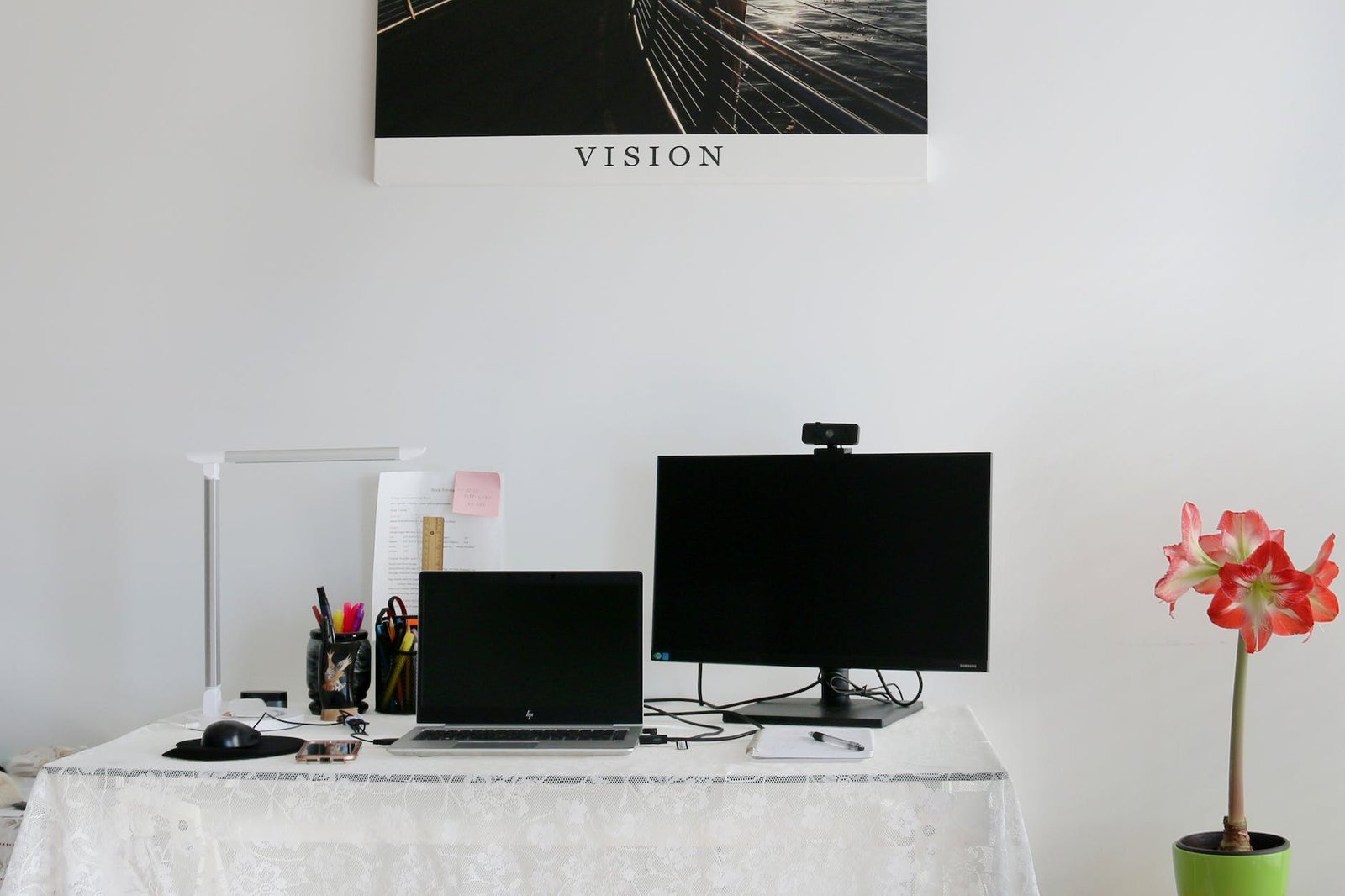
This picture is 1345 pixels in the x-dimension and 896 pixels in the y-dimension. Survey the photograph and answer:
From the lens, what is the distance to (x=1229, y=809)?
69.4 inches

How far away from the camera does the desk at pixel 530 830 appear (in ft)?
4.89

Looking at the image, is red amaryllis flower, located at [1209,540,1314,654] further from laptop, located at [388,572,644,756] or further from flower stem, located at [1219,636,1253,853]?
laptop, located at [388,572,644,756]

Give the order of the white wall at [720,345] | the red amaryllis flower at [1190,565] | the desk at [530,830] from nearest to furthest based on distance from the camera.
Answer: the desk at [530,830] < the red amaryllis flower at [1190,565] < the white wall at [720,345]

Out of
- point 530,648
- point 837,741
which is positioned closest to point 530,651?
point 530,648

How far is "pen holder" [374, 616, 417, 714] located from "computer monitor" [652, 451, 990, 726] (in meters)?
0.42

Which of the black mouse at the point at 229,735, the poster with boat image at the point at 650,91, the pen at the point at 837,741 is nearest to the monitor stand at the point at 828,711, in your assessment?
the pen at the point at 837,741

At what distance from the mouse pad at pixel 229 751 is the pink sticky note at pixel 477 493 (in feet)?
1.82

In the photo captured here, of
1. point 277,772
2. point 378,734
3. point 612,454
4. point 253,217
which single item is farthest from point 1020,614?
point 253,217

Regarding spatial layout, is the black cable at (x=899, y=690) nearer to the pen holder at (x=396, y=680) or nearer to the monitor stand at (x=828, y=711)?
the monitor stand at (x=828, y=711)

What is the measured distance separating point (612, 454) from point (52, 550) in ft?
3.66

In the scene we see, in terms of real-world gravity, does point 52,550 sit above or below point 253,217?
below

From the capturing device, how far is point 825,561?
1.88 meters

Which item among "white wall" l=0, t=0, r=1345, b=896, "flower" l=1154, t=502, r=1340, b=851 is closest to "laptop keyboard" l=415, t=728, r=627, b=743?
"white wall" l=0, t=0, r=1345, b=896

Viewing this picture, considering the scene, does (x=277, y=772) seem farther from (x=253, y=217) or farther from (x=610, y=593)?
(x=253, y=217)
